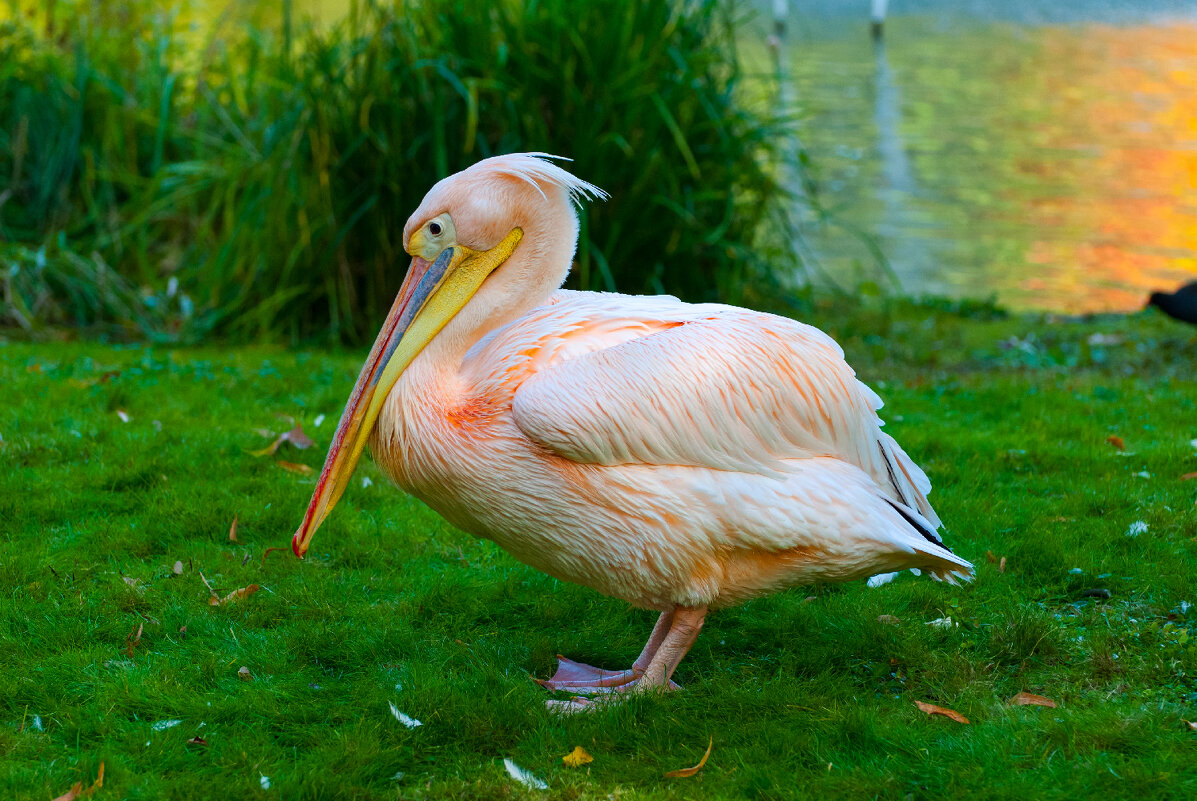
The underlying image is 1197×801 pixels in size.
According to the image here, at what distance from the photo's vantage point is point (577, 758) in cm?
306

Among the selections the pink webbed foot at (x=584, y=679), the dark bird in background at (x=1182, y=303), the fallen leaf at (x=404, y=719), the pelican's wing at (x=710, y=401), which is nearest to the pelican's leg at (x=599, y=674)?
the pink webbed foot at (x=584, y=679)

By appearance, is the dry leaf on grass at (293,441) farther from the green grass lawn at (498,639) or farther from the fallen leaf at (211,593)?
the fallen leaf at (211,593)

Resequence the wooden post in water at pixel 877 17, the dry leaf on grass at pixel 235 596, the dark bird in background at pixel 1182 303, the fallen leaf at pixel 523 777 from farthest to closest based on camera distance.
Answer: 1. the wooden post in water at pixel 877 17
2. the dark bird in background at pixel 1182 303
3. the dry leaf on grass at pixel 235 596
4. the fallen leaf at pixel 523 777

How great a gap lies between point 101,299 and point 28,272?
486 millimetres

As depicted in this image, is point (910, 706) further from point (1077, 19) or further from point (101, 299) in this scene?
point (1077, 19)

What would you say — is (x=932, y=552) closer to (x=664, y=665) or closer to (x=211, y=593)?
(x=664, y=665)

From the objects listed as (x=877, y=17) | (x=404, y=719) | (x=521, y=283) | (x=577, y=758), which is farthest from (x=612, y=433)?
(x=877, y=17)

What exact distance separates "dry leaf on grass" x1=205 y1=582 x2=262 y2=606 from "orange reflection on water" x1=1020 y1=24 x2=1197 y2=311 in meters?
7.82

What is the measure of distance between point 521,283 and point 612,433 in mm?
688

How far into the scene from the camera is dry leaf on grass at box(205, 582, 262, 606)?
3.96 metres

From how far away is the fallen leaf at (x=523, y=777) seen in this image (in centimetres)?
296

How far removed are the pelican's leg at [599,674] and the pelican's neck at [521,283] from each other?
1015mm

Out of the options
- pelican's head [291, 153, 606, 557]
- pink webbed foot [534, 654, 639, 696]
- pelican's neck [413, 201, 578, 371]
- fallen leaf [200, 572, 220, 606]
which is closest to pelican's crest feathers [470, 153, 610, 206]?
pelican's head [291, 153, 606, 557]

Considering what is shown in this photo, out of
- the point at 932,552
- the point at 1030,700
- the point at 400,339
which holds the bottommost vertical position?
the point at 1030,700
